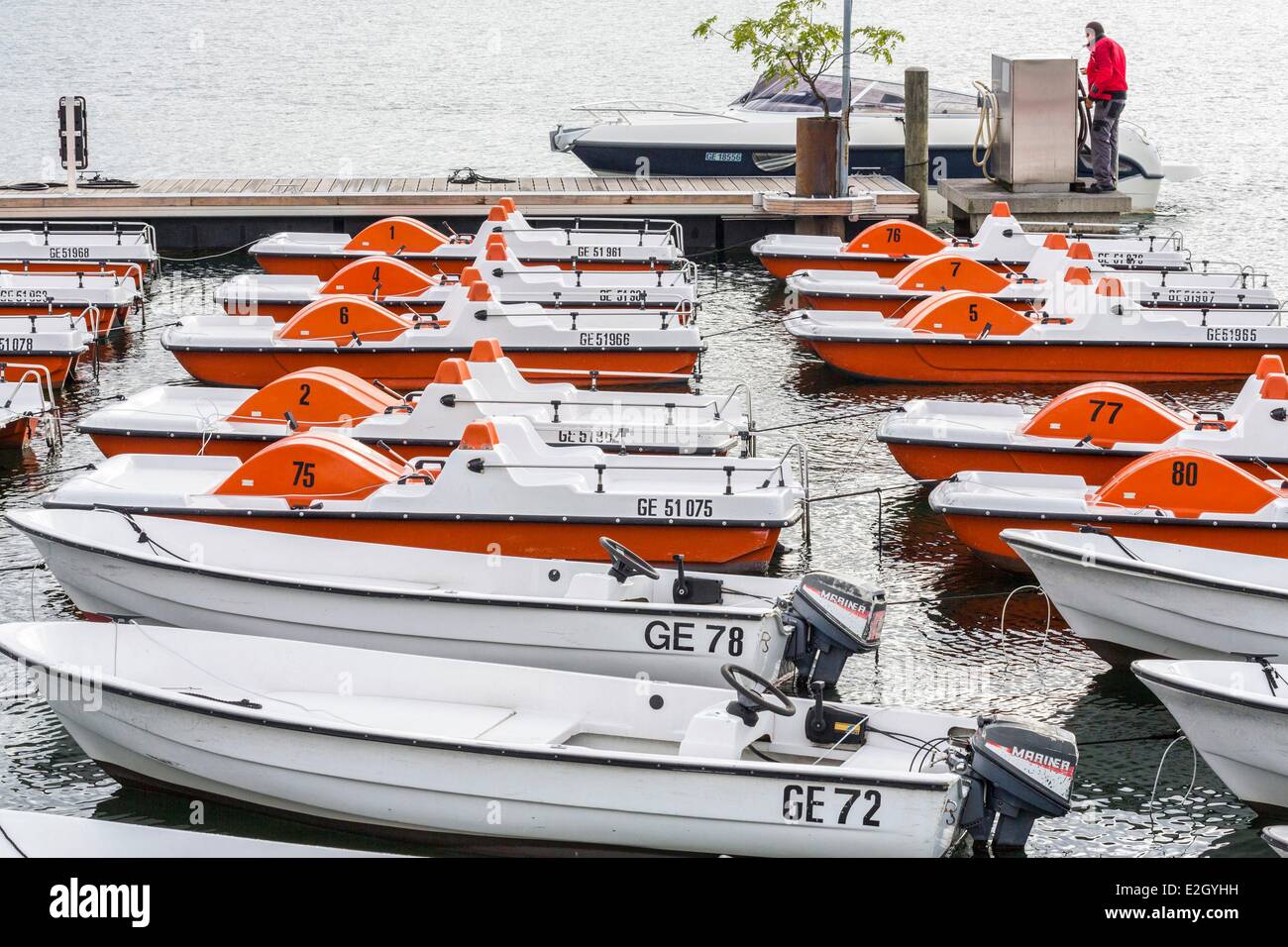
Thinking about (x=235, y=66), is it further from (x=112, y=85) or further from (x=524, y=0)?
(x=524, y=0)

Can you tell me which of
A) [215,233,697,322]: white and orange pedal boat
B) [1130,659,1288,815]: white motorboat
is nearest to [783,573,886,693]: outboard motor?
[1130,659,1288,815]: white motorboat

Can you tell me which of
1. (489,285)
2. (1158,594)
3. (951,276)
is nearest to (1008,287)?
(951,276)

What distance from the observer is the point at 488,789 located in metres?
8.22

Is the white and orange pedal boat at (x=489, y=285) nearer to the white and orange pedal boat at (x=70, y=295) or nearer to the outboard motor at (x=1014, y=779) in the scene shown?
the white and orange pedal boat at (x=70, y=295)

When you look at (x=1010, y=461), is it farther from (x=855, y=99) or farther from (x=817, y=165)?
(x=855, y=99)

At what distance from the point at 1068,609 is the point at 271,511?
5145 mm

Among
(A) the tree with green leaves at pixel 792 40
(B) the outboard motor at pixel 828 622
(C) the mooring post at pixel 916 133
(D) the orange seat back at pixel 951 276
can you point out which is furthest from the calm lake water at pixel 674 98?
(C) the mooring post at pixel 916 133

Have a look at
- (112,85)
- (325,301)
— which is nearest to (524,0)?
(112,85)

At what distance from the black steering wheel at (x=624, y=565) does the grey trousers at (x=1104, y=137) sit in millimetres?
14073

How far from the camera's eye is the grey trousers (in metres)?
22.1

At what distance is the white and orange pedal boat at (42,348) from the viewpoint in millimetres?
15805

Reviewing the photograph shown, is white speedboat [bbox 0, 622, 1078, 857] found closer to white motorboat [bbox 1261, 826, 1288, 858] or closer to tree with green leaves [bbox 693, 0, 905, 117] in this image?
white motorboat [bbox 1261, 826, 1288, 858]

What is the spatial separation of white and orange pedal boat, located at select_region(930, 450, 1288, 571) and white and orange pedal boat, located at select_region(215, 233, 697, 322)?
6393mm

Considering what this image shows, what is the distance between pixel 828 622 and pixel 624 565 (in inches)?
50.3
